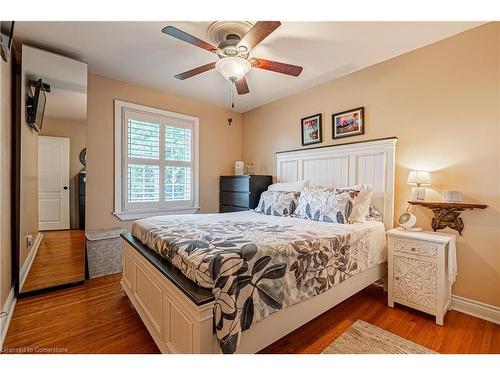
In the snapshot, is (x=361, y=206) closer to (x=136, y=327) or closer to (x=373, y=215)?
(x=373, y=215)

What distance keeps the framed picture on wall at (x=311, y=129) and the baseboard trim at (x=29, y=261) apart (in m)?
3.50

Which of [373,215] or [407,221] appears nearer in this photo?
[407,221]

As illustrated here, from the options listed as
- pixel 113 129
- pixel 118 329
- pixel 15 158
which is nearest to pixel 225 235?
pixel 118 329

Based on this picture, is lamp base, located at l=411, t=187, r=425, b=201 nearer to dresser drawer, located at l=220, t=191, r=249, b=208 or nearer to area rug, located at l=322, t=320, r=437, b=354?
area rug, located at l=322, t=320, r=437, b=354

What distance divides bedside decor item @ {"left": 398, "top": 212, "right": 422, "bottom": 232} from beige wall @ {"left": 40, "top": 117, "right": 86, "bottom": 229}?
3679 mm

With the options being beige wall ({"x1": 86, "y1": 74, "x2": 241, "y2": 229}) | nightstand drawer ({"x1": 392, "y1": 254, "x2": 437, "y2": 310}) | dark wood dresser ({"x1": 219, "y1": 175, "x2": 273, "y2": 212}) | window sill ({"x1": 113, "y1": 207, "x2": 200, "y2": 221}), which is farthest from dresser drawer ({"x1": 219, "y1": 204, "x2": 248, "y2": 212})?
nightstand drawer ({"x1": 392, "y1": 254, "x2": 437, "y2": 310})

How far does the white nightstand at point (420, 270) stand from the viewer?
6.37 ft

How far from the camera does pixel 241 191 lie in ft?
12.7

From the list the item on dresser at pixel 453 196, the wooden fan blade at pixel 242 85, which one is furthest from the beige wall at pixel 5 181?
the item on dresser at pixel 453 196

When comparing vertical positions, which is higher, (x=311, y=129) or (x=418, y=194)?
(x=311, y=129)

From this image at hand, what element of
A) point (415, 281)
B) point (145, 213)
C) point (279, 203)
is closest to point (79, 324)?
point (145, 213)

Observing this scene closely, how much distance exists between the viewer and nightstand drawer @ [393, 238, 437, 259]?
1.99 m

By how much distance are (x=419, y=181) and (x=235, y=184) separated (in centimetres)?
258

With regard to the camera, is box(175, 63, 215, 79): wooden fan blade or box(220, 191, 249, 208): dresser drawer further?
box(220, 191, 249, 208): dresser drawer
